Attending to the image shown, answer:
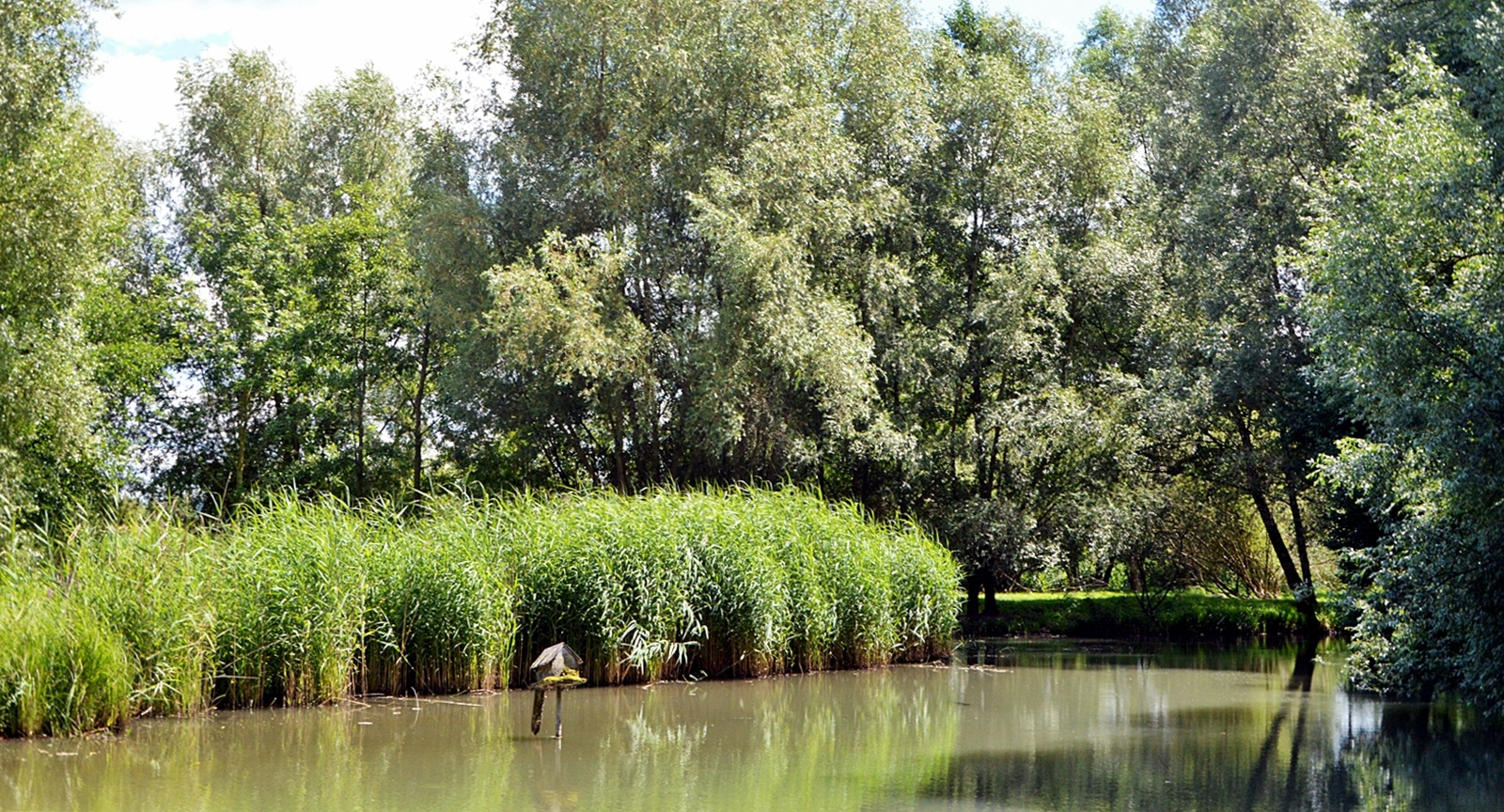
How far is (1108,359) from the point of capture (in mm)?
30609

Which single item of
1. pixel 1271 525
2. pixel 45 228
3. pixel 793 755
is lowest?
pixel 793 755

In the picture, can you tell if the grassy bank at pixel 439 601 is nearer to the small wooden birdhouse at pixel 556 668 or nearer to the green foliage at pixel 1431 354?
the small wooden birdhouse at pixel 556 668

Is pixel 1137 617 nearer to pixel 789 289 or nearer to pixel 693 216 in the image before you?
pixel 789 289

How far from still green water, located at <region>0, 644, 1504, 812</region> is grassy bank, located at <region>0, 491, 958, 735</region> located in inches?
16.8

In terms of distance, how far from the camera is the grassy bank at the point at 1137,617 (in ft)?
90.5

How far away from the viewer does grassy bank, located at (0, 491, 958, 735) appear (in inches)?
464

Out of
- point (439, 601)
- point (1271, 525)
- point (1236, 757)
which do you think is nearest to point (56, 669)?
point (439, 601)

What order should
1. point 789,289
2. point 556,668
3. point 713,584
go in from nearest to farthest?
1. point 556,668
2. point 713,584
3. point 789,289

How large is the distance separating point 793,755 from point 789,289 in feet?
44.4

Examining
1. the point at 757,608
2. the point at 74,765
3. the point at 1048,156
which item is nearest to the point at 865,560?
the point at 757,608

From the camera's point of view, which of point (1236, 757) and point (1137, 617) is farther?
point (1137, 617)

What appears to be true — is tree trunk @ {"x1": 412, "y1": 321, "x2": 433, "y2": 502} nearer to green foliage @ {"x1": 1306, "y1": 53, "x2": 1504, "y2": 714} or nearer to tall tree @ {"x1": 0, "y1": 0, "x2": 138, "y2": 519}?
tall tree @ {"x1": 0, "y1": 0, "x2": 138, "y2": 519}

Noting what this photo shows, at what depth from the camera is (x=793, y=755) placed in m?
11.7

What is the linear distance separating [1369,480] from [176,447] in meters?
28.3
